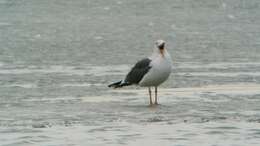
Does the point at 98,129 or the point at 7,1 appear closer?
the point at 98,129

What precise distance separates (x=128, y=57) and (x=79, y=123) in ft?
31.3

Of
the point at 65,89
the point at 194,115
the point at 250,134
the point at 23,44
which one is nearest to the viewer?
the point at 250,134

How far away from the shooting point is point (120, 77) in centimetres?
1767

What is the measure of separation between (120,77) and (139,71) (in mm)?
2902

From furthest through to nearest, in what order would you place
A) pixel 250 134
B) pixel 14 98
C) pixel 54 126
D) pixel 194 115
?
1. pixel 14 98
2. pixel 194 115
3. pixel 54 126
4. pixel 250 134

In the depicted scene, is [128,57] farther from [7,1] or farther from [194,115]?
[7,1]

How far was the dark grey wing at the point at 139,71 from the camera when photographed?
1463cm

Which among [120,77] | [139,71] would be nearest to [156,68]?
[139,71]

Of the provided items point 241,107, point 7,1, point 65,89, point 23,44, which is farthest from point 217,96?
point 7,1

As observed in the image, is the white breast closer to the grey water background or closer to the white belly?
the white belly

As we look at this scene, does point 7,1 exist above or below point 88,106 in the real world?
above

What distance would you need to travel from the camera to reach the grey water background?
1108 centimetres

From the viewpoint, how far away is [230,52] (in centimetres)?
2266

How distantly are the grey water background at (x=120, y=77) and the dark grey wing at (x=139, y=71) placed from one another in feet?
0.93
